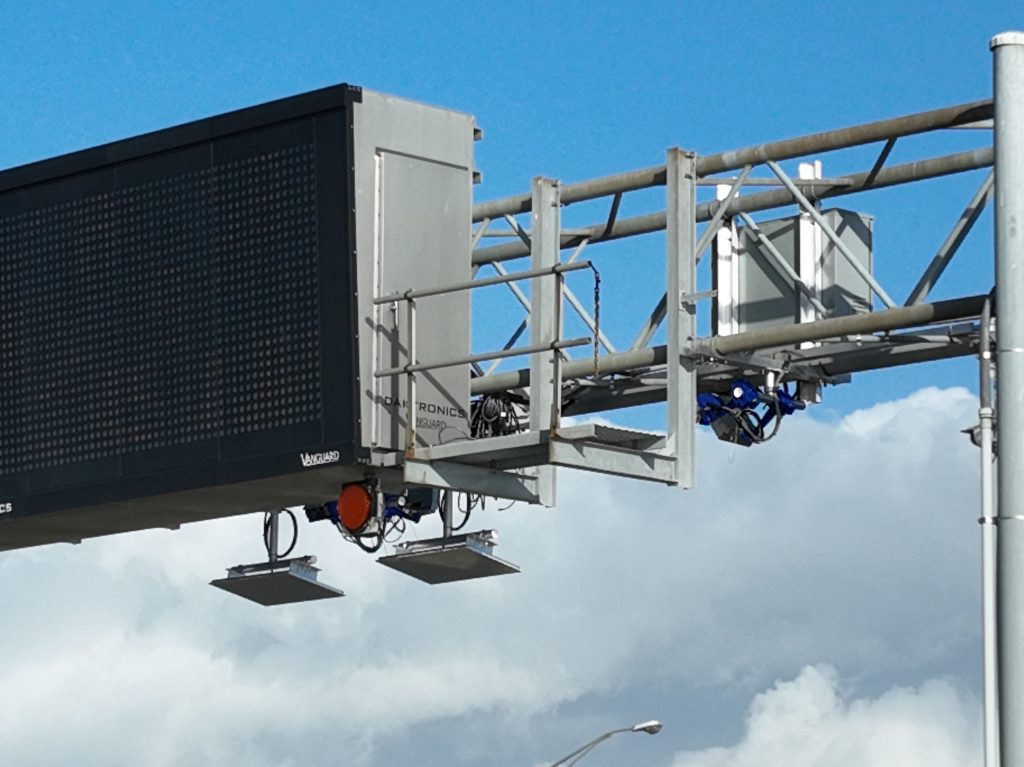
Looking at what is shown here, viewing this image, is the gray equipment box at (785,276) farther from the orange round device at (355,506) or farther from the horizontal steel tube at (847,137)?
the orange round device at (355,506)

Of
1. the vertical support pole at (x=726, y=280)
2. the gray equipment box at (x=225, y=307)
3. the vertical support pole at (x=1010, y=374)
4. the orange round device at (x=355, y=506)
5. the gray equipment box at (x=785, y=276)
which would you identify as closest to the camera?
the vertical support pole at (x=1010, y=374)

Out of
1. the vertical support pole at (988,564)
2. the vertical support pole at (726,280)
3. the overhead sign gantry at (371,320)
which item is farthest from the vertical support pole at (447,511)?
the vertical support pole at (988,564)

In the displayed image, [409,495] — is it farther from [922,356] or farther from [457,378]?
[922,356]

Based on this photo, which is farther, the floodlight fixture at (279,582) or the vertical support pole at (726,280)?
the floodlight fixture at (279,582)

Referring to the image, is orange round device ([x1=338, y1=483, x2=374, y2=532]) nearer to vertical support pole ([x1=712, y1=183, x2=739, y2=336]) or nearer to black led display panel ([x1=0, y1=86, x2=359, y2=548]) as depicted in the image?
black led display panel ([x1=0, y1=86, x2=359, y2=548])

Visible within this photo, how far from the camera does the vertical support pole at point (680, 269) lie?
70.9 feet

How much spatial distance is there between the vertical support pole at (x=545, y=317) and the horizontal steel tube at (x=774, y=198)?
1.22m

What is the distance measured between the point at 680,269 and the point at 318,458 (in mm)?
3090

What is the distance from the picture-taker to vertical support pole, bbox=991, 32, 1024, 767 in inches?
735

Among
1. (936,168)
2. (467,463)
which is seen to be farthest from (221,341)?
(936,168)

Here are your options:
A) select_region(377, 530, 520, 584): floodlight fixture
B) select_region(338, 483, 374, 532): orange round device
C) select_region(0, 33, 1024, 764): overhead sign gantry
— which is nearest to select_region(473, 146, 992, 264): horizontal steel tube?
select_region(0, 33, 1024, 764): overhead sign gantry

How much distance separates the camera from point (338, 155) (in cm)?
2169

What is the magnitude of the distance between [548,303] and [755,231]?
179 cm

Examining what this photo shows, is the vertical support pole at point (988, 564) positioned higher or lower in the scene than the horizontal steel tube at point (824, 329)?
lower
